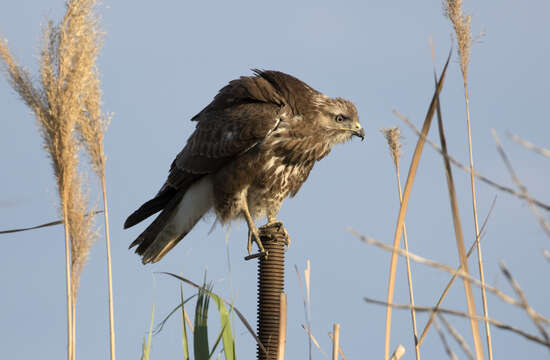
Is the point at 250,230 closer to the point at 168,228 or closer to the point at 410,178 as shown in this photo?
the point at 168,228

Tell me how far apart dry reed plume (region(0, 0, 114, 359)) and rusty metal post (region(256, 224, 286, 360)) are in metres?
0.69

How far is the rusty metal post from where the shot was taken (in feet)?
10.1

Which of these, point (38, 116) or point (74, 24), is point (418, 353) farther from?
point (74, 24)

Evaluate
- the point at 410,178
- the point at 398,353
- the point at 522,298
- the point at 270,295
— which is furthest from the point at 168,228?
the point at 522,298

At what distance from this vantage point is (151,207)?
16.2 ft

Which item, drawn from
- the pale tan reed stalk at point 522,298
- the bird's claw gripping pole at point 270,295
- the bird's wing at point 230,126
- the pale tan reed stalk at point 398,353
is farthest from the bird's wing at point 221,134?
the pale tan reed stalk at point 522,298

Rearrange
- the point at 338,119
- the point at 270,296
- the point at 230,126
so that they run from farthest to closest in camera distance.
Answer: the point at 338,119, the point at 230,126, the point at 270,296

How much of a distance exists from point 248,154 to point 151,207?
97 centimetres

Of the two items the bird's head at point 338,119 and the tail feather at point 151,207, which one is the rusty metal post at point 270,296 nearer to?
the bird's head at point 338,119

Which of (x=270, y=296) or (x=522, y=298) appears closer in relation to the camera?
(x=522, y=298)

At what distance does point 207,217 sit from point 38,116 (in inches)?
85.6

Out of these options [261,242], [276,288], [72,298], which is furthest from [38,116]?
[261,242]

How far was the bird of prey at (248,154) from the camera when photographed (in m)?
4.40

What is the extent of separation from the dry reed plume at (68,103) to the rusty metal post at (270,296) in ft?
2.26
